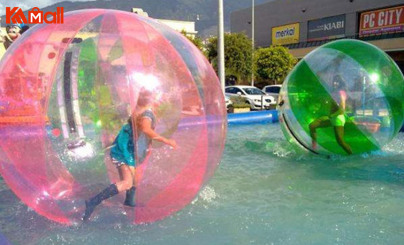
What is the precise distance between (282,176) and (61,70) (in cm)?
328

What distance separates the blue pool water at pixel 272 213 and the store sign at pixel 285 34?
37281 millimetres

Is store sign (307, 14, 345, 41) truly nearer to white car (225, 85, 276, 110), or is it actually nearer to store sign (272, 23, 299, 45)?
store sign (272, 23, 299, 45)

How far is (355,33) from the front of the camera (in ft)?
114

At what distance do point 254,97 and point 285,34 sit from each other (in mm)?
27656

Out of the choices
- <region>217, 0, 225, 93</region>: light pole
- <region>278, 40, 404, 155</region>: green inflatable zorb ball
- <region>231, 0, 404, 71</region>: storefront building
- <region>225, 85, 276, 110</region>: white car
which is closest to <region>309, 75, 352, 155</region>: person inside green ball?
<region>278, 40, 404, 155</region>: green inflatable zorb ball

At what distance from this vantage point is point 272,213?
3924mm

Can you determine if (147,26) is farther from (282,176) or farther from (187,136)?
(282,176)

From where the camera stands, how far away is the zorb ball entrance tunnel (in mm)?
3119

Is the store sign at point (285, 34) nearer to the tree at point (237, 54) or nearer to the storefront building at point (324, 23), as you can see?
the storefront building at point (324, 23)

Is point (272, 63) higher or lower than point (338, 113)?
higher

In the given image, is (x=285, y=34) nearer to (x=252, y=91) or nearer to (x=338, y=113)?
(x=252, y=91)

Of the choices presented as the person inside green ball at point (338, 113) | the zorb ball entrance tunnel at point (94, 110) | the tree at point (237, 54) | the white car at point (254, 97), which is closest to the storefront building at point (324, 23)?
the tree at point (237, 54)

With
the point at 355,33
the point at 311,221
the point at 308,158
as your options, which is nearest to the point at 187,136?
the point at 311,221

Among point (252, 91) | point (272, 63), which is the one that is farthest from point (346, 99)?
point (272, 63)
